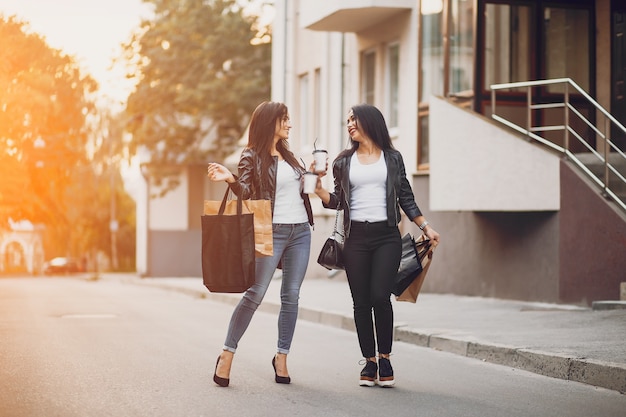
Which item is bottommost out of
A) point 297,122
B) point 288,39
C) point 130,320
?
point 130,320

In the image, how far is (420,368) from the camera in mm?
9570

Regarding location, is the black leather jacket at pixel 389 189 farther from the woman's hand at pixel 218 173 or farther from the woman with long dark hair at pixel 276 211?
the woman's hand at pixel 218 173

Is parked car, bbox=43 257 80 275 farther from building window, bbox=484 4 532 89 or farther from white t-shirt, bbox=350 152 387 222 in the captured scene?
white t-shirt, bbox=350 152 387 222

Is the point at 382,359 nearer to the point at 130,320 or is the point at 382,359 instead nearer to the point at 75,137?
the point at 130,320

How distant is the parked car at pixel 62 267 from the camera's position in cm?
7556

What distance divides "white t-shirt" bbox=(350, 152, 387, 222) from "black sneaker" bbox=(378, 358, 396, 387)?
1.03 meters

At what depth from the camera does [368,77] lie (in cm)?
2417

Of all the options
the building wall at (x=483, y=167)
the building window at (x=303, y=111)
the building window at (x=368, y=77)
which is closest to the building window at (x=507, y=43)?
the building wall at (x=483, y=167)

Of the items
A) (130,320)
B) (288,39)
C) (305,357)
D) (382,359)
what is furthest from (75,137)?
(382,359)

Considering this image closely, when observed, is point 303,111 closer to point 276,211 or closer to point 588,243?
point 588,243

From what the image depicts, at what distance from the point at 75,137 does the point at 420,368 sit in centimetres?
2779

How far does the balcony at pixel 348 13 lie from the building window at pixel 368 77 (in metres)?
0.67

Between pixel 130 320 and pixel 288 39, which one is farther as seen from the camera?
pixel 288 39

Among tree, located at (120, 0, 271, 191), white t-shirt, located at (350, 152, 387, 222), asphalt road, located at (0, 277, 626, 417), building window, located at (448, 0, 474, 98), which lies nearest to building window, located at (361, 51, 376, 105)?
building window, located at (448, 0, 474, 98)
